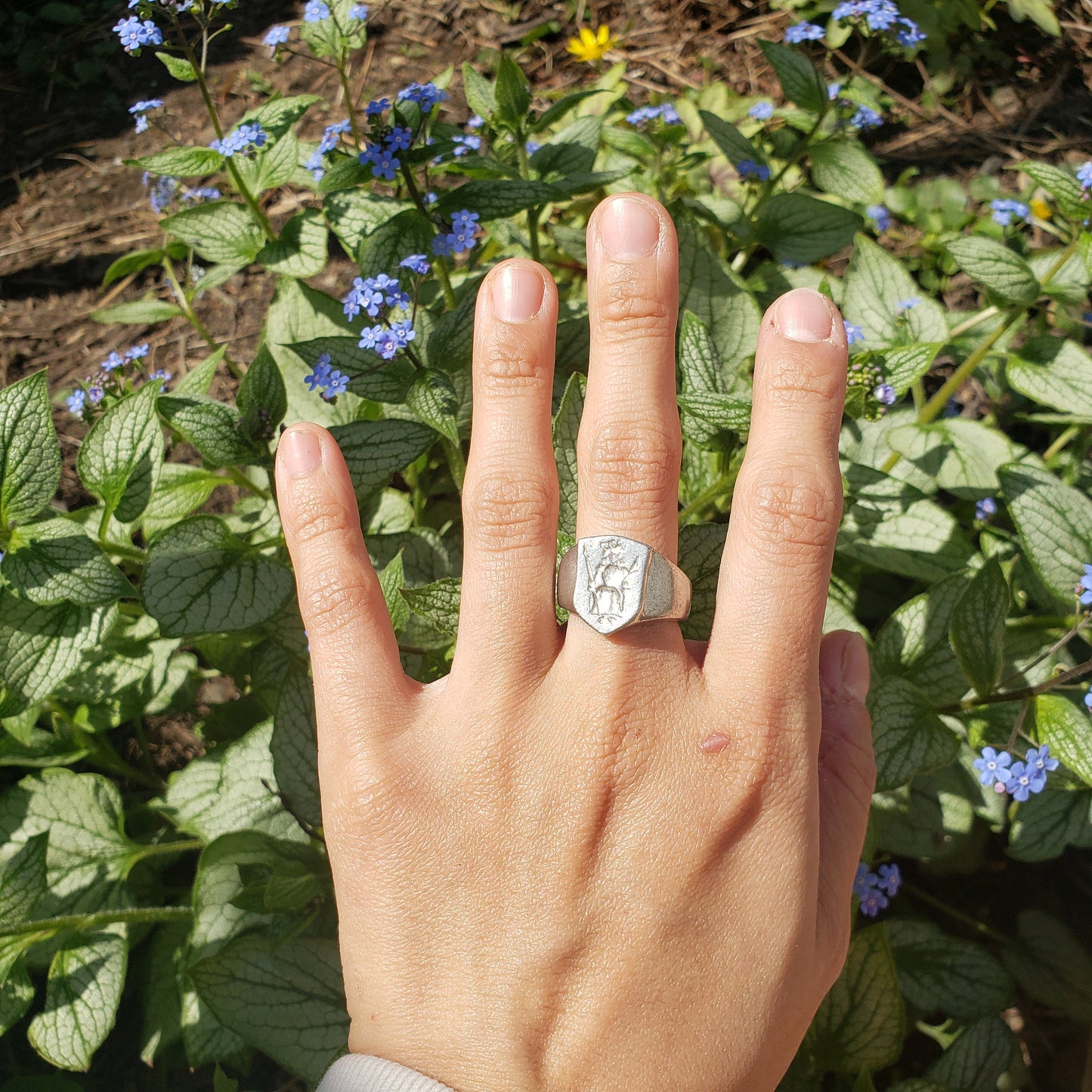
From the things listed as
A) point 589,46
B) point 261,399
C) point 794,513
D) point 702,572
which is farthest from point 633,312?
point 589,46

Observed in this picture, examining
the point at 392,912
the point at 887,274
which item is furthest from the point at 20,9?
the point at 392,912

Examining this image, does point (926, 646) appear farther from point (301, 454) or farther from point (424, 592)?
point (301, 454)

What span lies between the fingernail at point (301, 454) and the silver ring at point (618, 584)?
589 millimetres

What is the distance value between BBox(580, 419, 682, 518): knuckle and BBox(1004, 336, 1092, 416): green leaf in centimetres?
181

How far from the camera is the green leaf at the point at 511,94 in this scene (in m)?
2.99

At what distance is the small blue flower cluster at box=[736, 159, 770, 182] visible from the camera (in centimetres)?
341

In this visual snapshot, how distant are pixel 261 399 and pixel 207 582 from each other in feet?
1.83

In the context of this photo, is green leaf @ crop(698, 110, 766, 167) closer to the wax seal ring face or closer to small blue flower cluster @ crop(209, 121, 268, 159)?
small blue flower cluster @ crop(209, 121, 268, 159)

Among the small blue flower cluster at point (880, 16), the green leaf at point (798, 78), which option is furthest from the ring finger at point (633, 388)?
the small blue flower cluster at point (880, 16)

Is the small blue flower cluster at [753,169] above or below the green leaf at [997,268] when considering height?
above

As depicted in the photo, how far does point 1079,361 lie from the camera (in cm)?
296

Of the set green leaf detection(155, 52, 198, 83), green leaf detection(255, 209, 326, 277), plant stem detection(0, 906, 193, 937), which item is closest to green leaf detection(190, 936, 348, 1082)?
plant stem detection(0, 906, 193, 937)

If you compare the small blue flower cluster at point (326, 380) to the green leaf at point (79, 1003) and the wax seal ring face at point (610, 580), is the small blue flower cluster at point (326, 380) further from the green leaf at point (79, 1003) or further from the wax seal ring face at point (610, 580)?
the green leaf at point (79, 1003)

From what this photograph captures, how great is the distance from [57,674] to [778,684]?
1.96 meters
